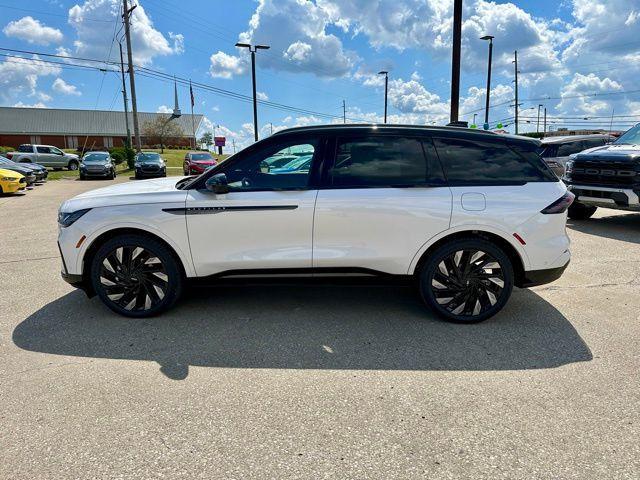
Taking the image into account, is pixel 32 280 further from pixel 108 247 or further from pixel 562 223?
pixel 562 223

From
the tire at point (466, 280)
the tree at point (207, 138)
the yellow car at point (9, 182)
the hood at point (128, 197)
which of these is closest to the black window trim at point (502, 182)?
the tire at point (466, 280)

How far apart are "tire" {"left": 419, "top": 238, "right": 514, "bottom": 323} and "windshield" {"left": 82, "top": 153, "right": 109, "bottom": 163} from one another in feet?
84.4

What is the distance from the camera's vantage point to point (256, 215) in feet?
12.6

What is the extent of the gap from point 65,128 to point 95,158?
5975 centimetres

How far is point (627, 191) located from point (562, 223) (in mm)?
5310

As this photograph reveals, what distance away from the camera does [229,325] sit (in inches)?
158

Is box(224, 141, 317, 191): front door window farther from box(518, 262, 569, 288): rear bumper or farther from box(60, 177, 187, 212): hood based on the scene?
box(518, 262, 569, 288): rear bumper

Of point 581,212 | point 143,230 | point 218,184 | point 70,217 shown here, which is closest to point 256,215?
point 218,184

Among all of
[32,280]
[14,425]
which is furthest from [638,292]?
[32,280]

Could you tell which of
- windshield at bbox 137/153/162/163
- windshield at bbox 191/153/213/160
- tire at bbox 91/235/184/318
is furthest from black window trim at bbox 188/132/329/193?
windshield at bbox 137/153/162/163

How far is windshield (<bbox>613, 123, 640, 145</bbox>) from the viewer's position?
9.14 meters

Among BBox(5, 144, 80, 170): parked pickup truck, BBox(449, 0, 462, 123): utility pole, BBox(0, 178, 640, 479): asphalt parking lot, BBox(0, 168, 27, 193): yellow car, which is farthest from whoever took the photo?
BBox(5, 144, 80, 170): parked pickup truck

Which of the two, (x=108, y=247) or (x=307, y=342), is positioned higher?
(x=108, y=247)

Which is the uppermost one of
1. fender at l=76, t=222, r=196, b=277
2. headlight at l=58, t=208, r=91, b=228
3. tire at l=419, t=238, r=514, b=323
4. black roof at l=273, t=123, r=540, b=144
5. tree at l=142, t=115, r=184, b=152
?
tree at l=142, t=115, r=184, b=152
